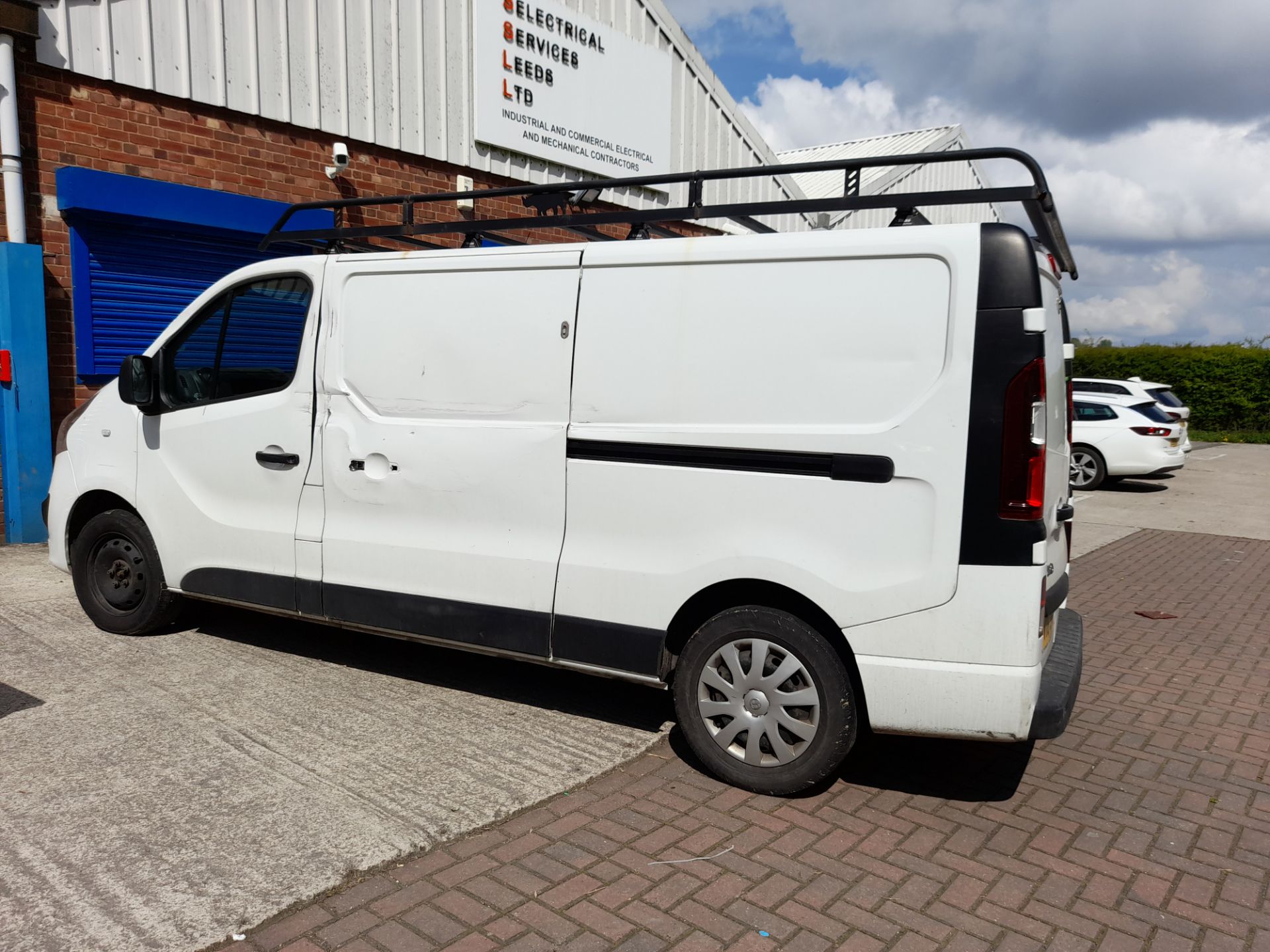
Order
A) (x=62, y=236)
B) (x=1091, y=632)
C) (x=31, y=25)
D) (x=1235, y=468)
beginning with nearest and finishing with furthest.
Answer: (x=1091, y=632) < (x=31, y=25) < (x=62, y=236) < (x=1235, y=468)

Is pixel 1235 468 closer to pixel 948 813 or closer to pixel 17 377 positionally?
pixel 948 813

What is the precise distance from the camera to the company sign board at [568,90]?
36.5ft

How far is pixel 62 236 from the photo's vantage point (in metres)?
7.92

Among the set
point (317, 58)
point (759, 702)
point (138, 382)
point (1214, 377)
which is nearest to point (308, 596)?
point (138, 382)

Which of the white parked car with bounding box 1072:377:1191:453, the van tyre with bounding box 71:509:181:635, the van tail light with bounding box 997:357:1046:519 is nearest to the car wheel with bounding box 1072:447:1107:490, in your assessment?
the white parked car with bounding box 1072:377:1191:453

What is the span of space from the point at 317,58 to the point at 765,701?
8.23 m

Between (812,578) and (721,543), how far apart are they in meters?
0.38

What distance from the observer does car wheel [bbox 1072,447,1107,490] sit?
14797mm

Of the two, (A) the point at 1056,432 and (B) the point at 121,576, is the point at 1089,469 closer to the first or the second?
(A) the point at 1056,432

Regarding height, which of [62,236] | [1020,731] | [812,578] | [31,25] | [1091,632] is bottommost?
[1091,632]

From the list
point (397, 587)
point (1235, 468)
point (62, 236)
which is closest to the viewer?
point (397, 587)

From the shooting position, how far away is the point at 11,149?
292 inches

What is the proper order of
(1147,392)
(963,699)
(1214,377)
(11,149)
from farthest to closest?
(1214,377) → (1147,392) → (11,149) → (963,699)

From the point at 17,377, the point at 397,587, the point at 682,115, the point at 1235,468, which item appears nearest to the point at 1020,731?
the point at 397,587
